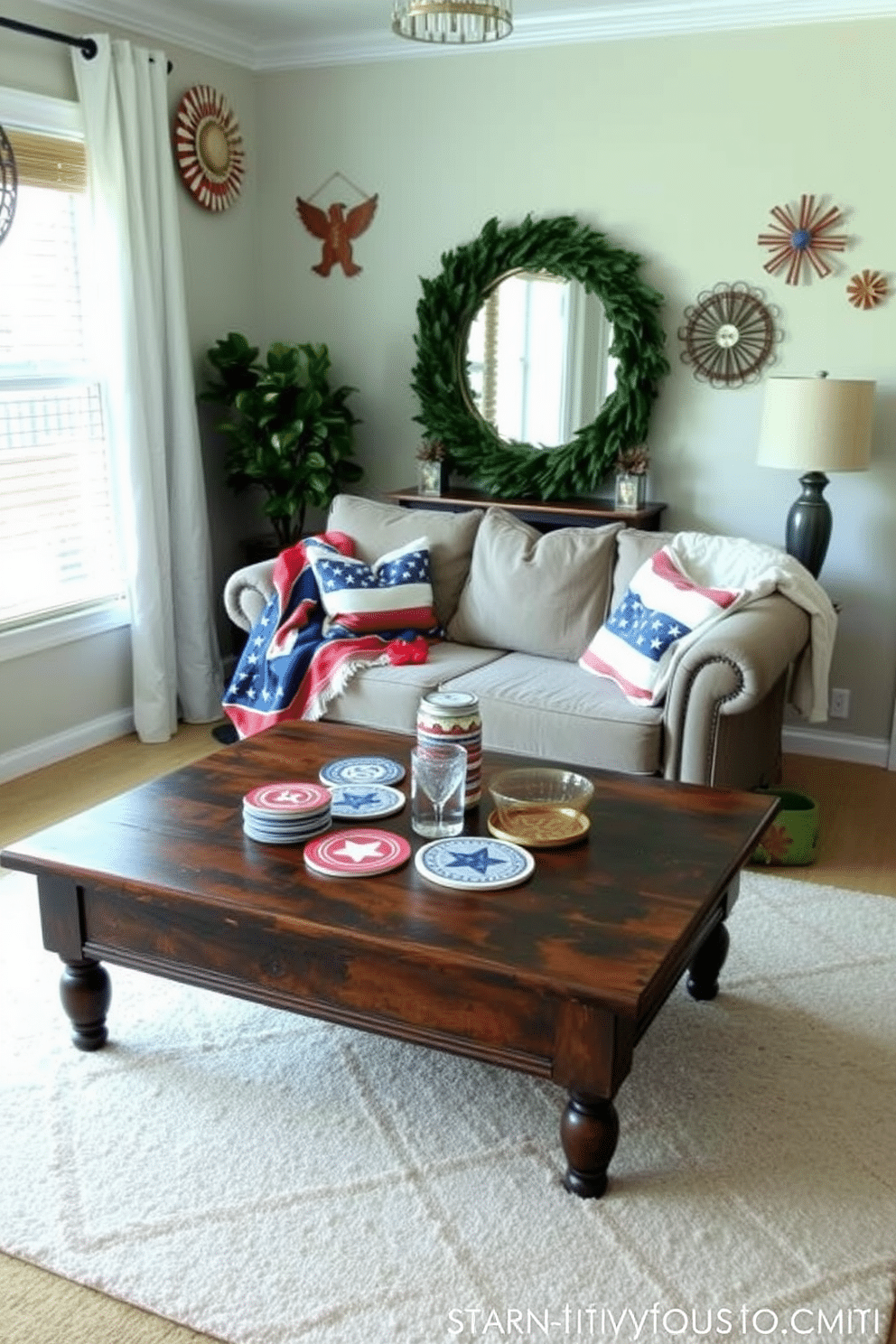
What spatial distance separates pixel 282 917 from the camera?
6.80 feet

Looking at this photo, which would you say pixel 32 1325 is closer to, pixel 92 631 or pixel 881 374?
pixel 92 631

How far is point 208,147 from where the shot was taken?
15.1 feet

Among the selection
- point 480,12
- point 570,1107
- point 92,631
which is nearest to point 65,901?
point 570,1107

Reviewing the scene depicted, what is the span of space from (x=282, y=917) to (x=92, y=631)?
2.56m

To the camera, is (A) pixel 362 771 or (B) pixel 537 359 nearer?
(A) pixel 362 771

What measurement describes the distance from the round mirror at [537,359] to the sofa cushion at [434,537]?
57 cm

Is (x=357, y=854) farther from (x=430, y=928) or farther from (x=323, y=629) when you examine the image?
(x=323, y=629)

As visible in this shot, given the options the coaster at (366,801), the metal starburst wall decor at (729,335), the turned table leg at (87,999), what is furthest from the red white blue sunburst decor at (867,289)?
the turned table leg at (87,999)

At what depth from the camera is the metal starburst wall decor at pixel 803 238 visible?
4059mm

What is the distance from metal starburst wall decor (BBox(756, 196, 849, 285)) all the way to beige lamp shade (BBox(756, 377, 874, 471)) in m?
0.53

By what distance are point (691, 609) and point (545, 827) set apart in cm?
130

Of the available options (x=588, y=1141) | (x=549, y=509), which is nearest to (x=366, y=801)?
(x=588, y=1141)

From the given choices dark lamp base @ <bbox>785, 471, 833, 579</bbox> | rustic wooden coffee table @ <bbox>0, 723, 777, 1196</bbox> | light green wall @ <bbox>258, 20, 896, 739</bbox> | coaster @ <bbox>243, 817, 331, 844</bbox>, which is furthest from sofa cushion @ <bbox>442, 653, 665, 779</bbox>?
light green wall @ <bbox>258, 20, 896, 739</bbox>

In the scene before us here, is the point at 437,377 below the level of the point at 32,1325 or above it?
above
